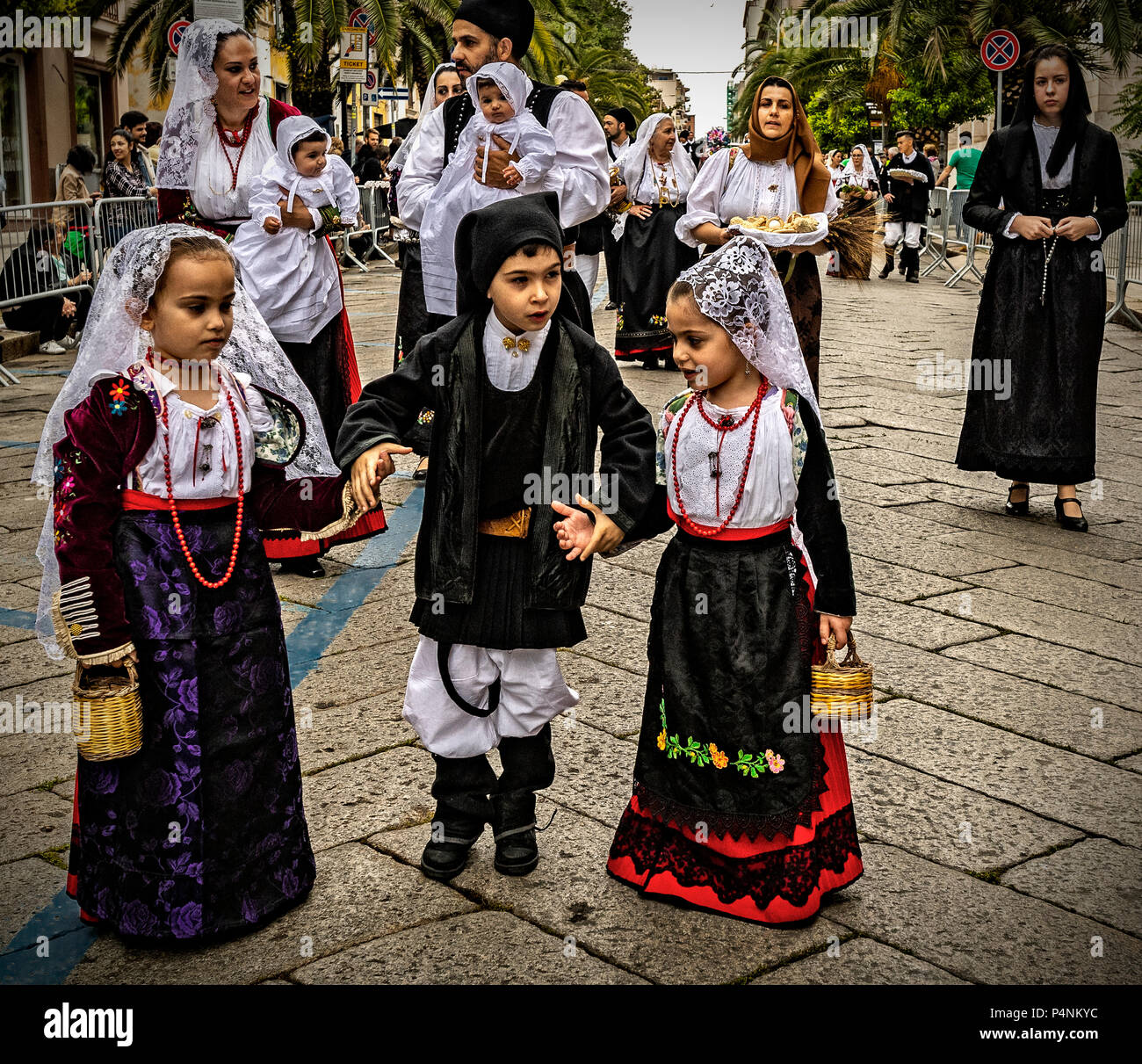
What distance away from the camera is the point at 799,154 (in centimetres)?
639

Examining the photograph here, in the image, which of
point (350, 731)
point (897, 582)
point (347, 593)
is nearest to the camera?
point (350, 731)

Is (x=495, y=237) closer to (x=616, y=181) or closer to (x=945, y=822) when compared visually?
(x=945, y=822)

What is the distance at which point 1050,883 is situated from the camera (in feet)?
10.4

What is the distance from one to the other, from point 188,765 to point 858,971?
1.41m

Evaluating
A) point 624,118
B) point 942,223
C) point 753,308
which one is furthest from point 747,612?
point 942,223

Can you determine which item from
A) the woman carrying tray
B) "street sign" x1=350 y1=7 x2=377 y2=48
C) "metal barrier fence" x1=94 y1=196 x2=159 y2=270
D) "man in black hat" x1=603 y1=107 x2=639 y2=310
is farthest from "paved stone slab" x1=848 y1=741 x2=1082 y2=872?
"street sign" x1=350 y1=7 x2=377 y2=48

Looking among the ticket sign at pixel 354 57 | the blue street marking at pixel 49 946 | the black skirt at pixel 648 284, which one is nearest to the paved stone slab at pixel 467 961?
the blue street marking at pixel 49 946

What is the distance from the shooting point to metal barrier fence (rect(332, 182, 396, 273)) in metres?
19.8

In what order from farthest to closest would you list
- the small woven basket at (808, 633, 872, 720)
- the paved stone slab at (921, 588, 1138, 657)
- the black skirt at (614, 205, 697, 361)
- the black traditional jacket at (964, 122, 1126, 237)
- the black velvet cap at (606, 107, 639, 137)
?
the black velvet cap at (606, 107, 639, 137) < the black skirt at (614, 205, 697, 361) < the black traditional jacket at (964, 122, 1126, 237) < the paved stone slab at (921, 588, 1138, 657) < the small woven basket at (808, 633, 872, 720)

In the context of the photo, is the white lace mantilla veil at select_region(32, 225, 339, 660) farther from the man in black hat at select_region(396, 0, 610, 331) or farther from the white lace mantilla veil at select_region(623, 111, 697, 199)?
the white lace mantilla veil at select_region(623, 111, 697, 199)

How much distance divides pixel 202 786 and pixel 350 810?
0.69 m

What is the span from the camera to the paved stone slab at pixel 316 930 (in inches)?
109

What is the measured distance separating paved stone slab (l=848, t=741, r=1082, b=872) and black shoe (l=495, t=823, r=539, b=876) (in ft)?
2.75

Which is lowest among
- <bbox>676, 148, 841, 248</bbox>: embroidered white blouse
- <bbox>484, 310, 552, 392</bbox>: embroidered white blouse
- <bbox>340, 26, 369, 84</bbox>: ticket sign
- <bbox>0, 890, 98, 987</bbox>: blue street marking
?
<bbox>0, 890, 98, 987</bbox>: blue street marking
